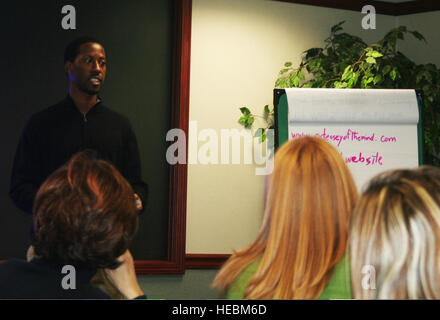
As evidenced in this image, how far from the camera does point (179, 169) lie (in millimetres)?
2922

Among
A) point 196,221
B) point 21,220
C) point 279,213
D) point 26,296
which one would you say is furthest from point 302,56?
point 26,296

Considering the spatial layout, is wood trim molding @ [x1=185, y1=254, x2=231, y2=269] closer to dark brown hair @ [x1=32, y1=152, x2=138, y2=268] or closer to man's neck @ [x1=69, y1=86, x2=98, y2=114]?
man's neck @ [x1=69, y1=86, x2=98, y2=114]

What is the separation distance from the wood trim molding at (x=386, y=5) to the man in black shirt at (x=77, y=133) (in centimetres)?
126

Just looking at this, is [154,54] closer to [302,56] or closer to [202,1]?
[202,1]

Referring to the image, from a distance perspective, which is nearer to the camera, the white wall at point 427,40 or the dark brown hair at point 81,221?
the dark brown hair at point 81,221

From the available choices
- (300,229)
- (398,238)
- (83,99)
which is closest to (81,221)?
(300,229)

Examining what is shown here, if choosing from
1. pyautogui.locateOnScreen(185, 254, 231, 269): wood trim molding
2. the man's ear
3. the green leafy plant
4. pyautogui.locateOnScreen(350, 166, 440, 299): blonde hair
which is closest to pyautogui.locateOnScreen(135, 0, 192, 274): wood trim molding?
pyautogui.locateOnScreen(185, 254, 231, 269): wood trim molding

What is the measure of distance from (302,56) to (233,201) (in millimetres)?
949

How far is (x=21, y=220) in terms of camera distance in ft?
9.06

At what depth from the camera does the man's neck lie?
9.08 feet

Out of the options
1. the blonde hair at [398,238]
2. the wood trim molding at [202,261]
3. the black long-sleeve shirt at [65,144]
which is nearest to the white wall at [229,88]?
the wood trim molding at [202,261]

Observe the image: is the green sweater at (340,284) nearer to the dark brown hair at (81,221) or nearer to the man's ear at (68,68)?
the dark brown hair at (81,221)

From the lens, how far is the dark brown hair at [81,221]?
3.90 ft

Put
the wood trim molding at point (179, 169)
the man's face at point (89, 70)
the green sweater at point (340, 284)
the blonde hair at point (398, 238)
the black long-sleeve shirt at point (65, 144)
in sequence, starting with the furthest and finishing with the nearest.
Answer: the wood trim molding at point (179, 169)
the man's face at point (89, 70)
the black long-sleeve shirt at point (65, 144)
the green sweater at point (340, 284)
the blonde hair at point (398, 238)
